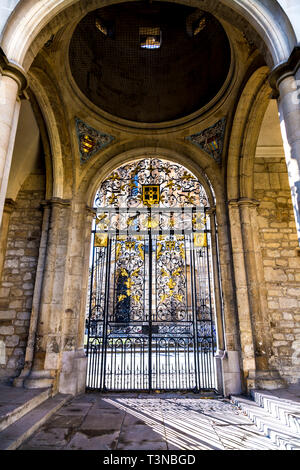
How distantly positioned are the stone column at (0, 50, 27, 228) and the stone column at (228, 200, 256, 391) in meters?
4.25

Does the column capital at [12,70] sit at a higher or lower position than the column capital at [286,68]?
lower

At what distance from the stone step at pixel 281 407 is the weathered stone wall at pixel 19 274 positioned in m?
4.19

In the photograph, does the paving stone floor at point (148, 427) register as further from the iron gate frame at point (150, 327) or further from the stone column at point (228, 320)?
the iron gate frame at point (150, 327)

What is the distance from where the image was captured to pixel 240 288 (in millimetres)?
5250

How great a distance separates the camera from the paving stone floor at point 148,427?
285 cm

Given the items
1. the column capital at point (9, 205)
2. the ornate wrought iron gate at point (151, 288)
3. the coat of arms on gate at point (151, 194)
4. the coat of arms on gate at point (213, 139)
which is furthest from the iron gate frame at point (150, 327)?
the column capital at point (9, 205)

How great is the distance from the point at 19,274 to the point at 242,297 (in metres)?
4.48

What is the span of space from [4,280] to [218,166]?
527 centimetres

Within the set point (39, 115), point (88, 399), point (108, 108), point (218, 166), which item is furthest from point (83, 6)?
point (88, 399)

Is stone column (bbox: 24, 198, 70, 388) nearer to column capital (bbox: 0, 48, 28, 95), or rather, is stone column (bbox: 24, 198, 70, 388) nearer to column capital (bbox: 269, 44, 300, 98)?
column capital (bbox: 0, 48, 28, 95)

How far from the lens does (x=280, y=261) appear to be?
5672mm

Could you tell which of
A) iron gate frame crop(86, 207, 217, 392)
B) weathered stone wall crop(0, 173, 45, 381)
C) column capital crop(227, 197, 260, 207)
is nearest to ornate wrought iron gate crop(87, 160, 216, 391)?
iron gate frame crop(86, 207, 217, 392)

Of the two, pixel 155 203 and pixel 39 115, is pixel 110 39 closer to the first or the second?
pixel 39 115

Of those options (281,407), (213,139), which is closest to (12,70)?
(213,139)
